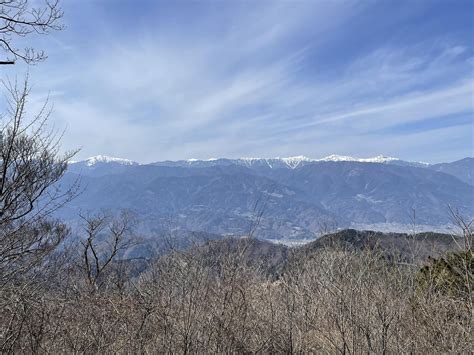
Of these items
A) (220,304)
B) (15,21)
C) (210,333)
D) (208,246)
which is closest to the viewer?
(15,21)

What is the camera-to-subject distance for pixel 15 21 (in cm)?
471

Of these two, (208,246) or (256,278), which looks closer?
(208,246)

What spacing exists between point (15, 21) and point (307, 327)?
563 cm

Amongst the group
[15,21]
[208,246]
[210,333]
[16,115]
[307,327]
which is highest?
[15,21]

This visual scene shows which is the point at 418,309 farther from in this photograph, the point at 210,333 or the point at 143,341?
the point at 143,341

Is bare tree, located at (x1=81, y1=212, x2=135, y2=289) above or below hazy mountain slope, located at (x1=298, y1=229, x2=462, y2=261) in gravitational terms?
below

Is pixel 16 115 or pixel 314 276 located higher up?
pixel 16 115

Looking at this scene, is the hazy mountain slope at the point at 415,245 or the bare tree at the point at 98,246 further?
the bare tree at the point at 98,246

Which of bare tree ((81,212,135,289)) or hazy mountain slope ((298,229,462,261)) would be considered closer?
hazy mountain slope ((298,229,462,261))

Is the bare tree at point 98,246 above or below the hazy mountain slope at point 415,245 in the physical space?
below

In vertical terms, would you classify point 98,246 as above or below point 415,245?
below

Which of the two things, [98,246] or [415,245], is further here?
[98,246]

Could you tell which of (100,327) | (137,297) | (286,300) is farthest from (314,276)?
(100,327)

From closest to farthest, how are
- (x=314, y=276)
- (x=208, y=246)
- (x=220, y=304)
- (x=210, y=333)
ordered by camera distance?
(x=210, y=333) → (x=220, y=304) → (x=208, y=246) → (x=314, y=276)
